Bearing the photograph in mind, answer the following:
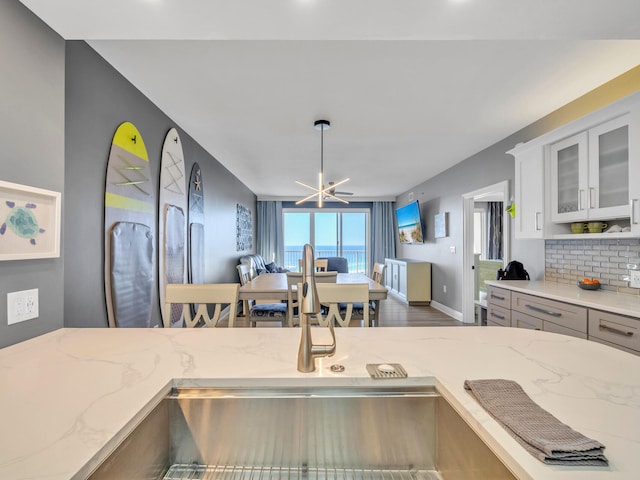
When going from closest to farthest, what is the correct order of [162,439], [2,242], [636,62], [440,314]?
1. [162,439]
2. [2,242]
3. [636,62]
4. [440,314]

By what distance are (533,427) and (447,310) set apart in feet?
16.9

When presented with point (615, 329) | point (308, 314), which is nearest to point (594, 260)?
point (615, 329)

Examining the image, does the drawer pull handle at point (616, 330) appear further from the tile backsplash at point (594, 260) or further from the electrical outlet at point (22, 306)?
the electrical outlet at point (22, 306)

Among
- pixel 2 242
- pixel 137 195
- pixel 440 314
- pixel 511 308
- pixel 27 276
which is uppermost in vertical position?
pixel 137 195

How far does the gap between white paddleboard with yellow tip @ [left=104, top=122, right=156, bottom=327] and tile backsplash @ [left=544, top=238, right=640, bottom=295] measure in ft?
11.7

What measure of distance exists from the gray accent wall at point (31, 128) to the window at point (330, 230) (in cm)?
731

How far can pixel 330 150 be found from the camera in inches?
166

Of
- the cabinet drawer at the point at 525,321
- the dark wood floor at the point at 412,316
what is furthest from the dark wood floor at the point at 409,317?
the cabinet drawer at the point at 525,321

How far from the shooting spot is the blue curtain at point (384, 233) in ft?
28.2

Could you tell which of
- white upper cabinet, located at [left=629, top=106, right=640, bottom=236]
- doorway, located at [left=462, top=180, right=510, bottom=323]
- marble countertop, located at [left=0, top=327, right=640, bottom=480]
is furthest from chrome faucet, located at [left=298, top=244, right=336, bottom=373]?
doorway, located at [left=462, top=180, right=510, bottom=323]

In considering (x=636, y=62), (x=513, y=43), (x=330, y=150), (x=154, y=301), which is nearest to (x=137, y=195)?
(x=154, y=301)

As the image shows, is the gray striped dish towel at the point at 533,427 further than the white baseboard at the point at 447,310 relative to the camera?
No

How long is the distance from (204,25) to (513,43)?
5.74 feet

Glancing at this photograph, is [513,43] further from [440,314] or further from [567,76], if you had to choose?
[440,314]
